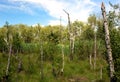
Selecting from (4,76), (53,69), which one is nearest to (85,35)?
(53,69)

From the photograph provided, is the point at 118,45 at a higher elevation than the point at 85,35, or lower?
lower

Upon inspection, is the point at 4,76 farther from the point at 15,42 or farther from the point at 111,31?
the point at 15,42

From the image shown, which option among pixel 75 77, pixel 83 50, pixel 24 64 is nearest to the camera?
pixel 75 77

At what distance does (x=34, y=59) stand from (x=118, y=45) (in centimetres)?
2729

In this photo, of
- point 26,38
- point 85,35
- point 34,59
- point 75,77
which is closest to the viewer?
point 75,77

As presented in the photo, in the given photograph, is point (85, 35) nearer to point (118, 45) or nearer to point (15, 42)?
point (15, 42)

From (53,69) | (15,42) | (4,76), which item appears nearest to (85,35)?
(15,42)

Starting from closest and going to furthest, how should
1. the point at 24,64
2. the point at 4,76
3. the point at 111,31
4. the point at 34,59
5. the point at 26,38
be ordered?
the point at 111,31
the point at 4,76
the point at 24,64
the point at 34,59
the point at 26,38

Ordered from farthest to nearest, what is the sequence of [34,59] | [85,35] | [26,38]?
[26,38]
[85,35]
[34,59]

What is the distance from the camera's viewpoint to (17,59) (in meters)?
43.6

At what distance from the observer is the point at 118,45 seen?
2081 centimetres

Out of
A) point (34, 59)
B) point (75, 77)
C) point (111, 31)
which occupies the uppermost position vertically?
point (111, 31)

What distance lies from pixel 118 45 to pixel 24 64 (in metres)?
25.3

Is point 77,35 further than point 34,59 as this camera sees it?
Yes
